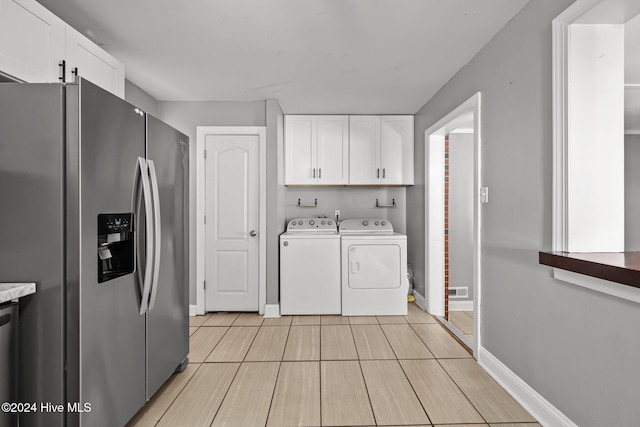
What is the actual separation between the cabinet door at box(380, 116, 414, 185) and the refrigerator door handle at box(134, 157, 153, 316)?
2962mm

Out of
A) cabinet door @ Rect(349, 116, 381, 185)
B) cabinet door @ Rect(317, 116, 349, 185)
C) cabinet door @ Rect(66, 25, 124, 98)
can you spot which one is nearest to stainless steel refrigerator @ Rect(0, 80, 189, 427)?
cabinet door @ Rect(66, 25, 124, 98)

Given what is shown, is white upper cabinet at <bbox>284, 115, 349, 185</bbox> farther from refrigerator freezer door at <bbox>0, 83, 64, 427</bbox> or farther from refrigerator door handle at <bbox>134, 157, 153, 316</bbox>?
refrigerator freezer door at <bbox>0, 83, 64, 427</bbox>

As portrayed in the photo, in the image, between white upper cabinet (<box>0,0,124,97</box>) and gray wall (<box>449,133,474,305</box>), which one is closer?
white upper cabinet (<box>0,0,124,97</box>)

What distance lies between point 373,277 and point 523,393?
6.31 feet

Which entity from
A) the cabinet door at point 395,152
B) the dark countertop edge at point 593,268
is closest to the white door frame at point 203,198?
the cabinet door at point 395,152

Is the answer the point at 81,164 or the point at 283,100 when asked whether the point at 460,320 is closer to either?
the point at 283,100

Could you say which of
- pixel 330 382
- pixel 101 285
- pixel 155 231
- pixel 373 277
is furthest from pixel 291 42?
pixel 373 277

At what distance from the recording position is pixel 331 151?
4.24 meters

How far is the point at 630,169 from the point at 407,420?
2.53 metres

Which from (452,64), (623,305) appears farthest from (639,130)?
(623,305)

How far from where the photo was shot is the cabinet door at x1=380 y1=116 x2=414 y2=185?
4.29 m

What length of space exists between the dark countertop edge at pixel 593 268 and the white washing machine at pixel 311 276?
2.33 m

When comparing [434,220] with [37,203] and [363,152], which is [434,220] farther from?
[37,203]

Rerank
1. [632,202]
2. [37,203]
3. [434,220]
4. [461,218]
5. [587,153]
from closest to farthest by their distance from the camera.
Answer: [37,203] < [587,153] < [632,202] < [434,220] < [461,218]
